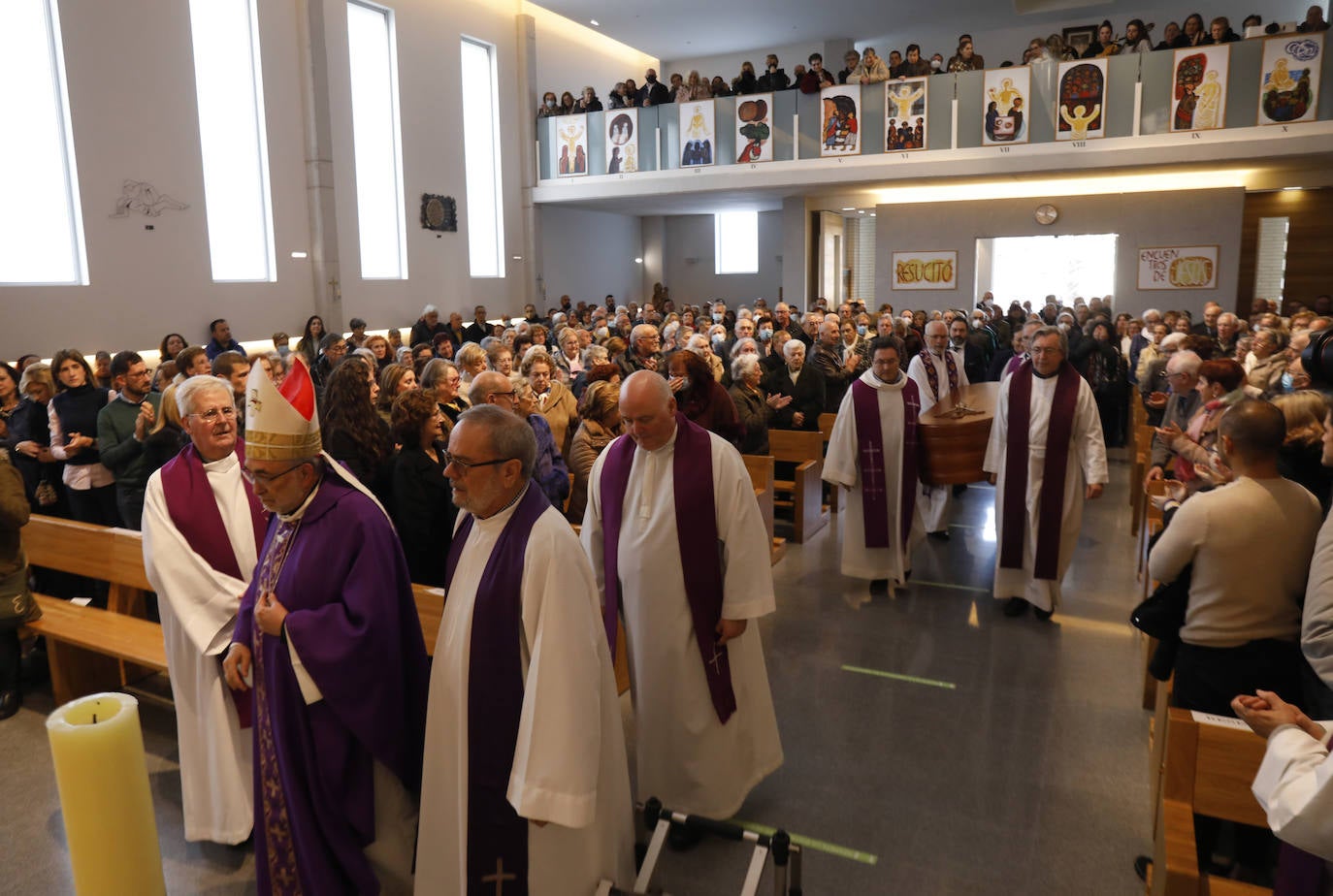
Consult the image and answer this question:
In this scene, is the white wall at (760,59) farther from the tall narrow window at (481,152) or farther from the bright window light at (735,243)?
the tall narrow window at (481,152)

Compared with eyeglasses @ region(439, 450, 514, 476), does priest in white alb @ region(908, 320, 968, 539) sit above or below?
below

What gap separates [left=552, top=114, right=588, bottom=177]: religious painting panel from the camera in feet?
59.0

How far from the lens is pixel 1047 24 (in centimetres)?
1998

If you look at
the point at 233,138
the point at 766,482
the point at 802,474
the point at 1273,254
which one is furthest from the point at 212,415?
the point at 1273,254

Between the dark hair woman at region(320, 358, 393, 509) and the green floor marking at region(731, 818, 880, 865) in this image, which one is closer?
the green floor marking at region(731, 818, 880, 865)

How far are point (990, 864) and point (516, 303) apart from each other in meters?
17.1

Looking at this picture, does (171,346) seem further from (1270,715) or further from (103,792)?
(1270,715)

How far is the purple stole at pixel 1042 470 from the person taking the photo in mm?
5527

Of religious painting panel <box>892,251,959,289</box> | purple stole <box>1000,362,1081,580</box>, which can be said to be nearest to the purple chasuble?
purple stole <box>1000,362,1081,580</box>

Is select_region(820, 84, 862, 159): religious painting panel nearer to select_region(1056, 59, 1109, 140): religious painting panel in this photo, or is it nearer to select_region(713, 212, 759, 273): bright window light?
select_region(1056, 59, 1109, 140): religious painting panel

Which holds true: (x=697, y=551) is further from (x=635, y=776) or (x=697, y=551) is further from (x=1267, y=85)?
(x=1267, y=85)

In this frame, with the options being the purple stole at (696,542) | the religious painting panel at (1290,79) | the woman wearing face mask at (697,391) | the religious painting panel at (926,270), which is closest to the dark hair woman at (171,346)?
the woman wearing face mask at (697,391)

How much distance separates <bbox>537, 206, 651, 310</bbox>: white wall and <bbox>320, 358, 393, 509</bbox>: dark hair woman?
15.2 metres

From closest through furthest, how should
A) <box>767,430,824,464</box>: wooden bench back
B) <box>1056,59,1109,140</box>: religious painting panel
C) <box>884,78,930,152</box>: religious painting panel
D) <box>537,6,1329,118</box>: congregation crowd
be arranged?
<box>767,430,824,464</box>: wooden bench back < <box>537,6,1329,118</box>: congregation crowd < <box>1056,59,1109,140</box>: religious painting panel < <box>884,78,930,152</box>: religious painting panel
